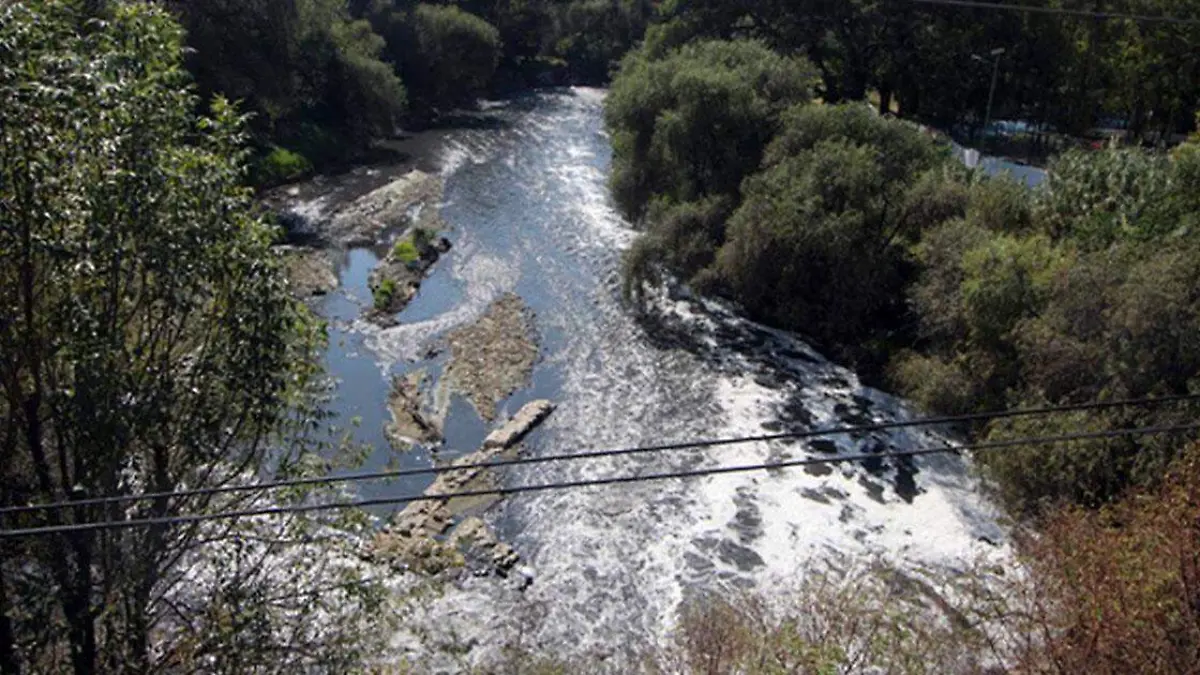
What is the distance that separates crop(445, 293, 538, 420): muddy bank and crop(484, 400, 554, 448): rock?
2.89 ft

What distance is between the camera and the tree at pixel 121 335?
27.8 feet

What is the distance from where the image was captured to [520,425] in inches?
927

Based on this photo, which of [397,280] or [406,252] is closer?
[397,280]

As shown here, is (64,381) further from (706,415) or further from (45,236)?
(706,415)

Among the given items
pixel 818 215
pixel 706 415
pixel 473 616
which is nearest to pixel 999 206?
pixel 818 215

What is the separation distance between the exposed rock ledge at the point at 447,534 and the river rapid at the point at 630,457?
48cm

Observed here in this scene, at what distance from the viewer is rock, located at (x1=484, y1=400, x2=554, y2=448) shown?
22.8m

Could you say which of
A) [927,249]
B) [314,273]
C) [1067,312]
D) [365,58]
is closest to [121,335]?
[1067,312]

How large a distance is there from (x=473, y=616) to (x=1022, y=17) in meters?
43.3

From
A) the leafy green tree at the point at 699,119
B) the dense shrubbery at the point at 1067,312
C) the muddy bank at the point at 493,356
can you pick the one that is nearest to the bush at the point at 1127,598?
the dense shrubbery at the point at 1067,312

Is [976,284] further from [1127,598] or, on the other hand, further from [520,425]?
[1127,598]

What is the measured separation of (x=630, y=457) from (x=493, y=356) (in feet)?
22.0

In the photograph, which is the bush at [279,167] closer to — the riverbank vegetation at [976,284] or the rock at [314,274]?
the rock at [314,274]

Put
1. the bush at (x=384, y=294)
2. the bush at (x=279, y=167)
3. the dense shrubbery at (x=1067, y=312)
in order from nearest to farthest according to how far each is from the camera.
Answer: the dense shrubbery at (x=1067, y=312), the bush at (x=384, y=294), the bush at (x=279, y=167)
